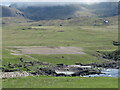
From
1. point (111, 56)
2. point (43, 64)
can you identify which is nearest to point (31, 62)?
point (43, 64)

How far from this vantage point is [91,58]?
12306 centimetres

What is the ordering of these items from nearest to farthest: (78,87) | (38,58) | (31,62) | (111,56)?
(78,87) < (31,62) < (38,58) < (111,56)

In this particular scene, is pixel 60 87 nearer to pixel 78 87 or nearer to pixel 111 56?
pixel 78 87

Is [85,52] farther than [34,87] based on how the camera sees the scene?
Yes

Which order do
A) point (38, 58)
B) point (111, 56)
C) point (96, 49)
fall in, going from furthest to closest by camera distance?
point (96, 49), point (111, 56), point (38, 58)

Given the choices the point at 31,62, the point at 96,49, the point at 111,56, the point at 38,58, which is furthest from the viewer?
the point at 96,49

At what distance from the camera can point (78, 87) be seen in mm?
50562

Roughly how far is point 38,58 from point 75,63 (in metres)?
14.5

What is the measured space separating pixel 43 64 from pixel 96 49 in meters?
48.2

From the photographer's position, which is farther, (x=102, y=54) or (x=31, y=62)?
(x=102, y=54)

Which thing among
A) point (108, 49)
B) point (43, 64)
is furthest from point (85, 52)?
point (43, 64)

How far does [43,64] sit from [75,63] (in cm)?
1285

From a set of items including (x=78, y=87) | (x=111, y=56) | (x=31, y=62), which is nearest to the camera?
(x=78, y=87)

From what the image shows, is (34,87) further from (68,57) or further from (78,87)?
(68,57)
